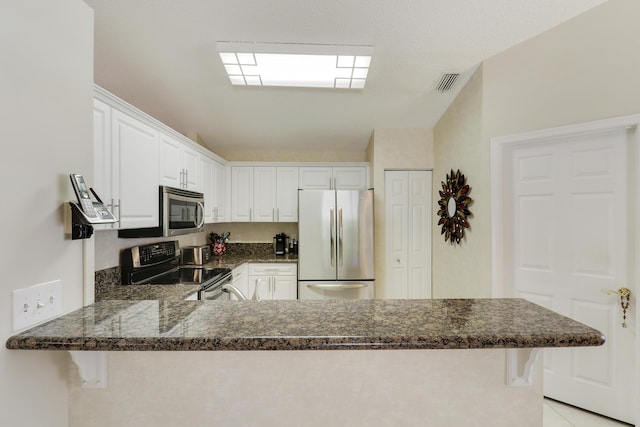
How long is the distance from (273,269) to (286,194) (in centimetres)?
102

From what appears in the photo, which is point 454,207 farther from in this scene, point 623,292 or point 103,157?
point 103,157

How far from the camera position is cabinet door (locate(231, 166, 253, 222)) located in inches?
157

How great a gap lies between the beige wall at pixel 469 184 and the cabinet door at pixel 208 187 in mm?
2675

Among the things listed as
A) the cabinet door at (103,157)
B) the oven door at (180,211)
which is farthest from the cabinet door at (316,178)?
the cabinet door at (103,157)

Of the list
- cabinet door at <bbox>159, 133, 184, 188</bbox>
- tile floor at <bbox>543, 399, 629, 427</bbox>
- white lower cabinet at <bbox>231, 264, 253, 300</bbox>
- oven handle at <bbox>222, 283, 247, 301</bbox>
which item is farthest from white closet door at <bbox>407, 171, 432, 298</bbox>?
oven handle at <bbox>222, 283, 247, 301</bbox>

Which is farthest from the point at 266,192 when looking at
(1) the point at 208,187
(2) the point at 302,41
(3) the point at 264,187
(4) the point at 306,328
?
(4) the point at 306,328

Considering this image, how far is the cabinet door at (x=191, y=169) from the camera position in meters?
2.79

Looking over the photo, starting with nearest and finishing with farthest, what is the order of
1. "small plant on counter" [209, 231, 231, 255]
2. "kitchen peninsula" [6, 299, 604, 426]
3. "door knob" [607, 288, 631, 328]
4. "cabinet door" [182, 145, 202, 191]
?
"kitchen peninsula" [6, 299, 604, 426] → "door knob" [607, 288, 631, 328] → "cabinet door" [182, 145, 202, 191] → "small plant on counter" [209, 231, 231, 255]

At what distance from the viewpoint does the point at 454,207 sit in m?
3.04

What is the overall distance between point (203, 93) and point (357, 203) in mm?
1962

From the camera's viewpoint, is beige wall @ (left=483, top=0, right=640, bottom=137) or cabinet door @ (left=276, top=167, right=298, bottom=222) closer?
beige wall @ (left=483, top=0, right=640, bottom=137)

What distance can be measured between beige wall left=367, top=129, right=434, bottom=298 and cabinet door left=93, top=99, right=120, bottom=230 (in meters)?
2.67

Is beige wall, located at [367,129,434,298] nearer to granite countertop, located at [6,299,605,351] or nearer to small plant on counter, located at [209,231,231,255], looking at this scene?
small plant on counter, located at [209,231,231,255]

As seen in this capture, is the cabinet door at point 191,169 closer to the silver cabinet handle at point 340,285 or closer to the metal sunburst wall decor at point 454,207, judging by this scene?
the silver cabinet handle at point 340,285
